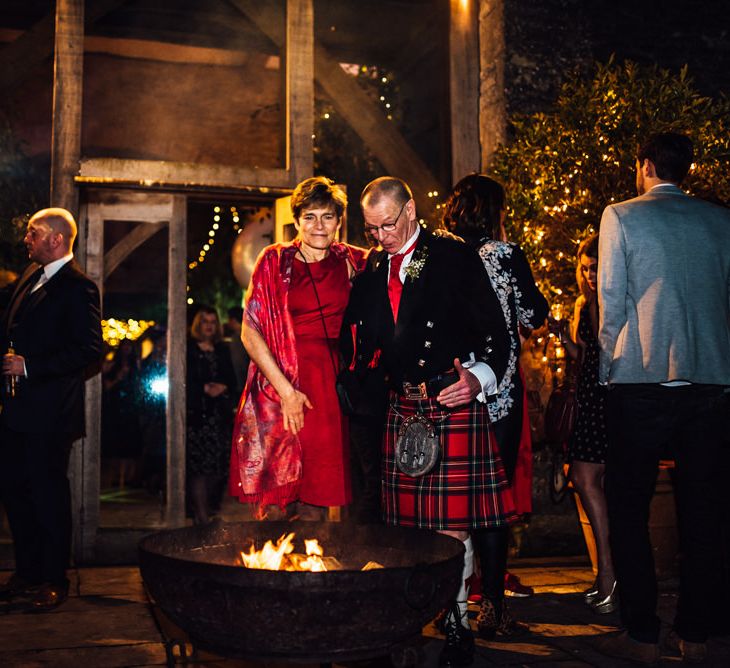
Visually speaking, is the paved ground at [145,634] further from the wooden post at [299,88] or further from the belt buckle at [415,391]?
the wooden post at [299,88]

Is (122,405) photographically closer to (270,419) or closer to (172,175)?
(172,175)

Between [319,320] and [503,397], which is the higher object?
[319,320]

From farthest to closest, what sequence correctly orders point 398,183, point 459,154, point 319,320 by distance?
point 459,154, point 319,320, point 398,183

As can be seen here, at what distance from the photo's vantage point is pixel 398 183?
3.53 m

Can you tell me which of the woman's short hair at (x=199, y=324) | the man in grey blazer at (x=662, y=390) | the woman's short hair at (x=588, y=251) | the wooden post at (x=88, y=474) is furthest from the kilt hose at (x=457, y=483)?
the woman's short hair at (x=199, y=324)

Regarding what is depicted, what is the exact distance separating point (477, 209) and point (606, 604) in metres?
2.05

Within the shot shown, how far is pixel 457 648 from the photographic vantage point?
3.47m

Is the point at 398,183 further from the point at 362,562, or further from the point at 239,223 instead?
the point at 239,223

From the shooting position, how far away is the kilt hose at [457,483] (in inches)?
137

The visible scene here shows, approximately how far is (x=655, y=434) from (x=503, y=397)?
715 mm

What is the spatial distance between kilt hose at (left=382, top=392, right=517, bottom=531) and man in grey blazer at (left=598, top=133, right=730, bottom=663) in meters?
0.53

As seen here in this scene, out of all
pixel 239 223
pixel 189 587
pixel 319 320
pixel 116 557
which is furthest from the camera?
pixel 239 223

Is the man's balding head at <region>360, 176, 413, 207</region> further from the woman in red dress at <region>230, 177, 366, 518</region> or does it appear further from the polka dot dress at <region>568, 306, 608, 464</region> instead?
the polka dot dress at <region>568, 306, 608, 464</region>

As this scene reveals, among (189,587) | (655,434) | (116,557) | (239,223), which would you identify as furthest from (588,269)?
(239,223)
